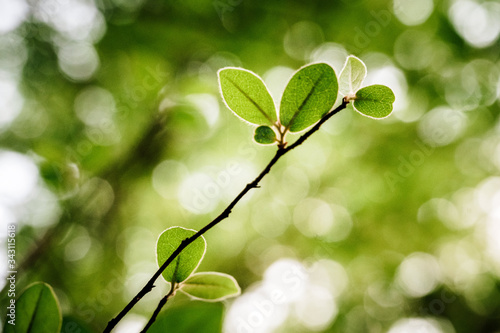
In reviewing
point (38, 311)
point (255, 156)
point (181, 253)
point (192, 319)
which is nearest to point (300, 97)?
point (181, 253)

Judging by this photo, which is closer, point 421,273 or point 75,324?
point 75,324

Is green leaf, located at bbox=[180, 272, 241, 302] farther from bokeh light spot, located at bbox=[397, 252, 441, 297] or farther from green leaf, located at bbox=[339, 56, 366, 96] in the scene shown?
bokeh light spot, located at bbox=[397, 252, 441, 297]

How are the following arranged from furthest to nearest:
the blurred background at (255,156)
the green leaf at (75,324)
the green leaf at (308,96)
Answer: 1. the blurred background at (255,156)
2. the green leaf at (75,324)
3. the green leaf at (308,96)

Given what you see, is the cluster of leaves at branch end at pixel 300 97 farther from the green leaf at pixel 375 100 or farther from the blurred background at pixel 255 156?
the blurred background at pixel 255 156

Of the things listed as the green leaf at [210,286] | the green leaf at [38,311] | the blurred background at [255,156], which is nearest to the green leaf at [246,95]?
the green leaf at [210,286]

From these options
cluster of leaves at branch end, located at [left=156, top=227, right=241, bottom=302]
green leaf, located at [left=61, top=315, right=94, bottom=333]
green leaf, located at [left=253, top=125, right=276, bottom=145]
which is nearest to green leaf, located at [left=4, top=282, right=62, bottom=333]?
green leaf, located at [left=61, top=315, right=94, bottom=333]

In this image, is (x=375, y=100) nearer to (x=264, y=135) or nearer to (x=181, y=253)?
(x=264, y=135)
